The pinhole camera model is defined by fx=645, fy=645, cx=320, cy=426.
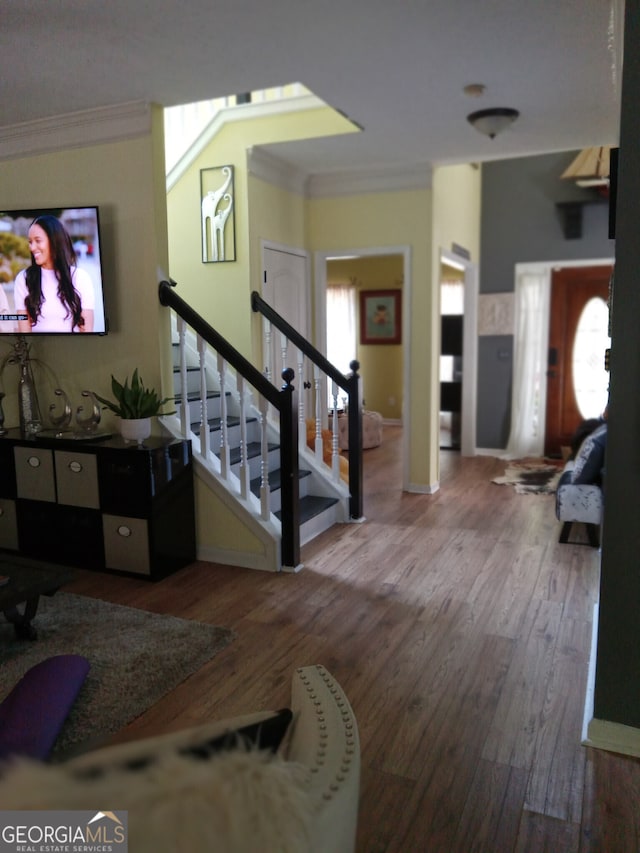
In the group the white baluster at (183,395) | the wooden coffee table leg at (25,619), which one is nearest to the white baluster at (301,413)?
the white baluster at (183,395)

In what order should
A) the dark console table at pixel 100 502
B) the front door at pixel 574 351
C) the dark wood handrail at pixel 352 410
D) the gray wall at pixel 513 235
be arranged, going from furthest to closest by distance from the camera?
the front door at pixel 574 351 < the gray wall at pixel 513 235 < the dark wood handrail at pixel 352 410 < the dark console table at pixel 100 502

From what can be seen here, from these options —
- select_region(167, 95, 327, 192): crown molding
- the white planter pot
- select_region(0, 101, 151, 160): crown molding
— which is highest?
select_region(167, 95, 327, 192): crown molding

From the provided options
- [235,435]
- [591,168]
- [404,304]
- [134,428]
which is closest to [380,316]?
[591,168]

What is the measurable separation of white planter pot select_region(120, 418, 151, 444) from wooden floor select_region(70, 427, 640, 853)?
2.55ft

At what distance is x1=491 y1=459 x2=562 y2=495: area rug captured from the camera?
553cm

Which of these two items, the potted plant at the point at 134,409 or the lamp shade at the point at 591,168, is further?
the lamp shade at the point at 591,168

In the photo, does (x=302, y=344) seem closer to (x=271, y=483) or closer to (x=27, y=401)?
(x=271, y=483)

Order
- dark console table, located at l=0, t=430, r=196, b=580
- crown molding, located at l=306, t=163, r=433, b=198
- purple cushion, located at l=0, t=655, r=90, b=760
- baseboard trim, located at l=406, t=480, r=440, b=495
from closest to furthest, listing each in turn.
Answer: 1. purple cushion, located at l=0, t=655, r=90, b=760
2. dark console table, located at l=0, t=430, r=196, b=580
3. crown molding, located at l=306, t=163, r=433, b=198
4. baseboard trim, located at l=406, t=480, r=440, b=495

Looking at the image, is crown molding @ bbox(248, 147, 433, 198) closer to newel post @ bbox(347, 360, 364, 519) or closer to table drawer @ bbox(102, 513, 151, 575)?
newel post @ bbox(347, 360, 364, 519)

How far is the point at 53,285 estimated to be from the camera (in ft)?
12.2

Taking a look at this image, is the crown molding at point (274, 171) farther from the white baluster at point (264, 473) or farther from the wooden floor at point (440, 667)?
the wooden floor at point (440, 667)

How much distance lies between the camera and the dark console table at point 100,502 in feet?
11.1

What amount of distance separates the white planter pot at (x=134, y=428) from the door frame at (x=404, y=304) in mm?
2432

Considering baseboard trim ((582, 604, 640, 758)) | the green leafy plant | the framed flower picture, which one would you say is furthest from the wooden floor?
the framed flower picture
